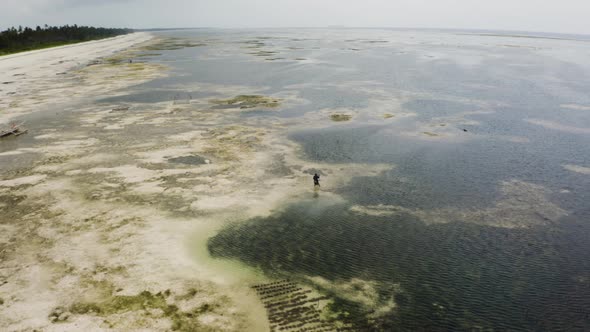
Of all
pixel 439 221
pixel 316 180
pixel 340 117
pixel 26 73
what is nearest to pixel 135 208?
pixel 316 180

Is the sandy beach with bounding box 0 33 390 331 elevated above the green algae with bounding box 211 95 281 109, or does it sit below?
below

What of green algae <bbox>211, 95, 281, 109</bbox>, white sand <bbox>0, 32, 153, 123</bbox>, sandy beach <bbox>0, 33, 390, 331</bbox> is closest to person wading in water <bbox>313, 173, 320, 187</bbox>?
sandy beach <bbox>0, 33, 390, 331</bbox>

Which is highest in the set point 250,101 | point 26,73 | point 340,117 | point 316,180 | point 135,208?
point 26,73

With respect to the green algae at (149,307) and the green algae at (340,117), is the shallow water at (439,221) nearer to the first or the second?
the green algae at (340,117)

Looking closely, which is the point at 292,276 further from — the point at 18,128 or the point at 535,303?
the point at 18,128

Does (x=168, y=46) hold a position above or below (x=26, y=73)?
above

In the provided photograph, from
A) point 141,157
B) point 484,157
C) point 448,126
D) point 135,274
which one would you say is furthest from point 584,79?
point 135,274

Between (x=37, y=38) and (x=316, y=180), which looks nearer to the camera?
(x=316, y=180)

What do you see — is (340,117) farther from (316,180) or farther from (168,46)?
(168,46)

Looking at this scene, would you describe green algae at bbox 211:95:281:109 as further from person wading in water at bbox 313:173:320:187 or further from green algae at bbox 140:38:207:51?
green algae at bbox 140:38:207:51
